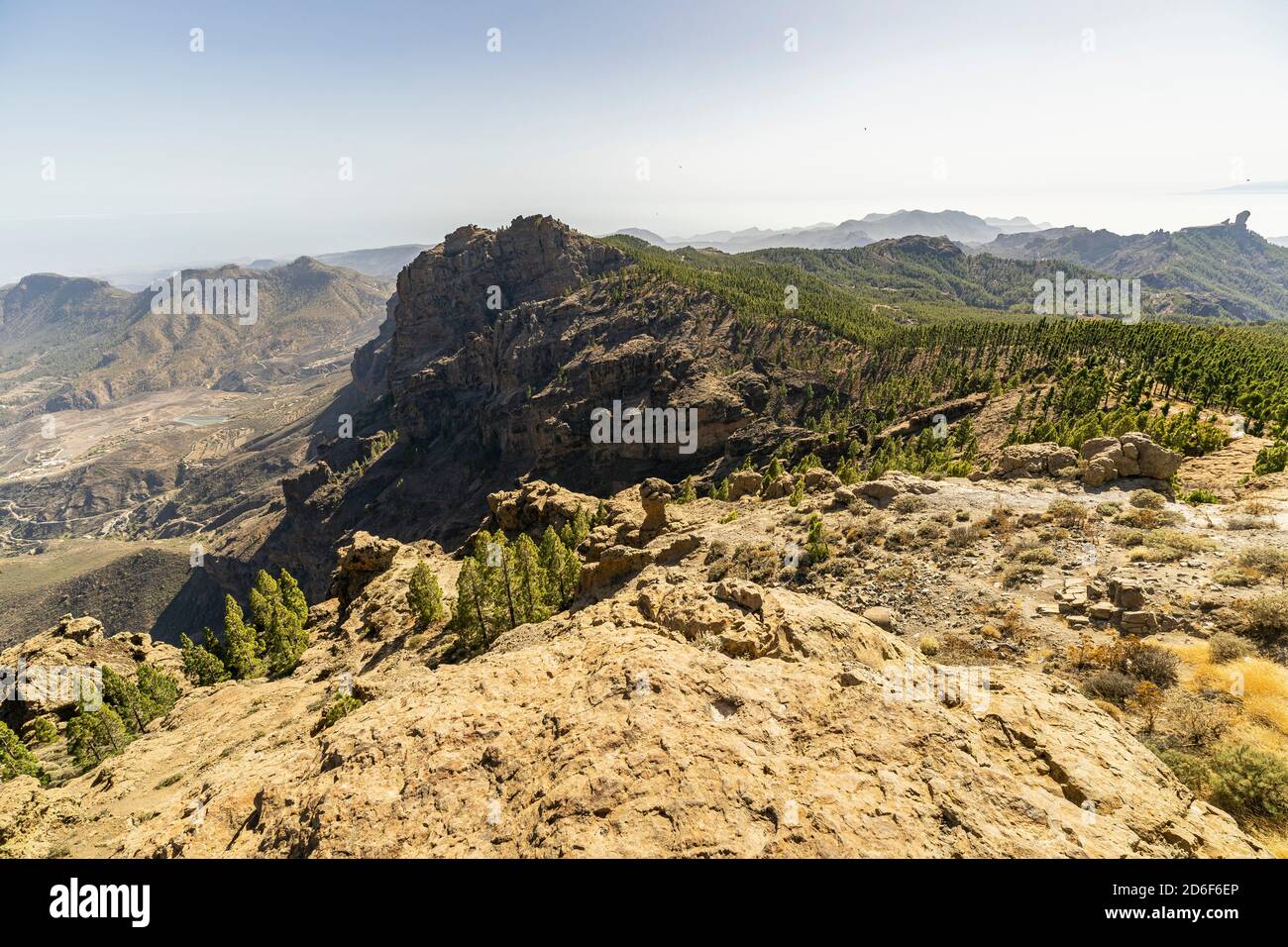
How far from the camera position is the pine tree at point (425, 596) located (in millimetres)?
42594

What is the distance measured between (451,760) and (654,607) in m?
9.63

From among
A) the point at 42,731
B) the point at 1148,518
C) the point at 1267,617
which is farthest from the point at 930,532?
the point at 42,731

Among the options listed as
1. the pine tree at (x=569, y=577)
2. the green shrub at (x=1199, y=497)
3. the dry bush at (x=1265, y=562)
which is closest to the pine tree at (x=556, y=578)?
the pine tree at (x=569, y=577)

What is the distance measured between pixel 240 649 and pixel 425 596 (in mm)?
26508

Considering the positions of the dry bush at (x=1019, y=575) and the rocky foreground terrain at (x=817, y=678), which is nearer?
the rocky foreground terrain at (x=817, y=678)

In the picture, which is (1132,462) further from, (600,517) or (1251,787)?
(600,517)

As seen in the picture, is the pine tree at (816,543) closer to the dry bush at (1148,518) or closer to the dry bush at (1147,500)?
the dry bush at (1148,518)

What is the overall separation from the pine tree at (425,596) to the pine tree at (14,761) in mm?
24519

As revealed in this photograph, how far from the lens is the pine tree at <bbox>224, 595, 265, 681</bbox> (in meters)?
51.6

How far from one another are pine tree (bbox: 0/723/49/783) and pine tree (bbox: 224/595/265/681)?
571 inches

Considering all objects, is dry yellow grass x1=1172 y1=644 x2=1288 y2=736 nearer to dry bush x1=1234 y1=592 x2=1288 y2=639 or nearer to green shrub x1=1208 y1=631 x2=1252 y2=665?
green shrub x1=1208 y1=631 x2=1252 y2=665

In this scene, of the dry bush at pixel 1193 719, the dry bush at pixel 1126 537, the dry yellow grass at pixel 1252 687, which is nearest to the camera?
the dry yellow grass at pixel 1252 687

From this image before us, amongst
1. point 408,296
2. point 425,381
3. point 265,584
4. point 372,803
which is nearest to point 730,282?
point 425,381

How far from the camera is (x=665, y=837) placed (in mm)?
8797
